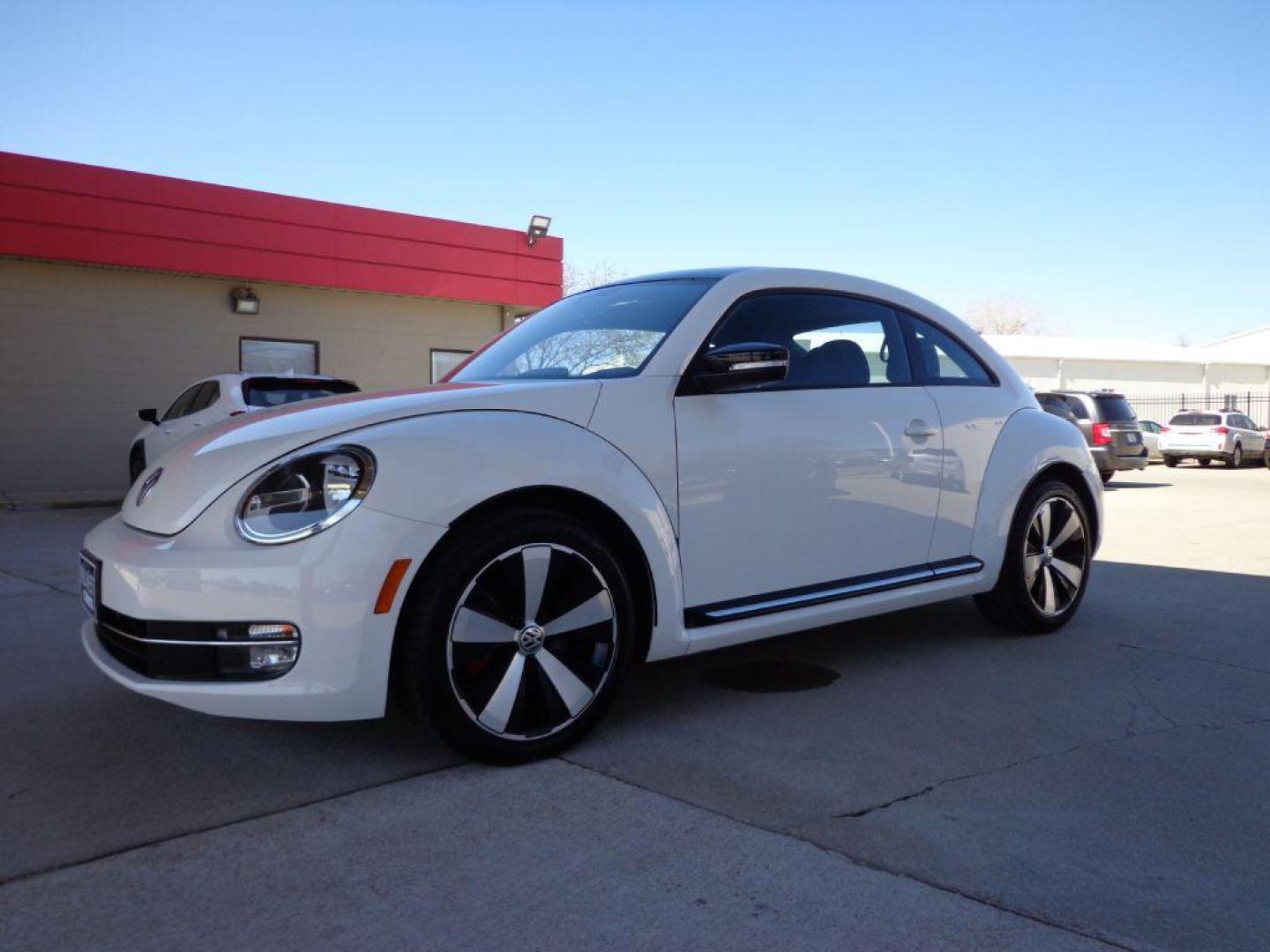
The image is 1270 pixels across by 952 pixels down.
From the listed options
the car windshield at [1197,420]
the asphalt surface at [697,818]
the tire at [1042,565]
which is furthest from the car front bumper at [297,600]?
the car windshield at [1197,420]

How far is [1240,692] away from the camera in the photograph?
4.06 m

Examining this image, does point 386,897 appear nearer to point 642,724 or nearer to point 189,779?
point 189,779

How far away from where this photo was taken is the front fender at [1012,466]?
4.59m

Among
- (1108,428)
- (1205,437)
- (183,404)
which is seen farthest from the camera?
(1205,437)

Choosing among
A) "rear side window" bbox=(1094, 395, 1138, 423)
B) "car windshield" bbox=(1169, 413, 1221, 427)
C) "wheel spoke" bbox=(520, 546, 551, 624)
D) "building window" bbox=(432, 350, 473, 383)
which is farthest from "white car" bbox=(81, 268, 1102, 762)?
"car windshield" bbox=(1169, 413, 1221, 427)

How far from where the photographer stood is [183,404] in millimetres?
11305

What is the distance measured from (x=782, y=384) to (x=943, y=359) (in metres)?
1.14

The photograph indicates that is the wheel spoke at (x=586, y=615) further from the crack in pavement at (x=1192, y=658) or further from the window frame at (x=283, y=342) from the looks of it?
the window frame at (x=283, y=342)

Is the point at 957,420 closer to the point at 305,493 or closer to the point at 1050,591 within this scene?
the point at 1050,591

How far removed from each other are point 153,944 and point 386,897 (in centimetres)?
48

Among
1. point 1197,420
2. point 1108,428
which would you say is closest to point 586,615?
point 1108,428

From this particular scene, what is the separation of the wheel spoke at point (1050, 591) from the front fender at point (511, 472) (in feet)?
7.76

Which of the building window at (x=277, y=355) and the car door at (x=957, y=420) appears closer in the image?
the car door at (x=957, y=420)

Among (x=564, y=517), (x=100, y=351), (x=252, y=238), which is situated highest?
(x=252, y=238)
